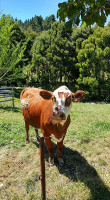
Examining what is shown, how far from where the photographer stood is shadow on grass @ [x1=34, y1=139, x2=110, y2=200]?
2.98m

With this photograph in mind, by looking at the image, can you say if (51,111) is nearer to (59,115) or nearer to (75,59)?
(59,115)

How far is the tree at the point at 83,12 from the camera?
95.0 inches

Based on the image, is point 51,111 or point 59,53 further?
point 59,53

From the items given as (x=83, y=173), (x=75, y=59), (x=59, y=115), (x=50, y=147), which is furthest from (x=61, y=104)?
(x=75, y=59)

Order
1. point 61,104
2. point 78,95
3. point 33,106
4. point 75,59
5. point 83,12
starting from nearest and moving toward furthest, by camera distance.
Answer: point 83,12 → point 61,104 → point 78,95 → point 33,106 → point 75,59

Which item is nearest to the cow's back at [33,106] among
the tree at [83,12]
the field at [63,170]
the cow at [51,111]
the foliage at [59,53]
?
the cow at [51,111]

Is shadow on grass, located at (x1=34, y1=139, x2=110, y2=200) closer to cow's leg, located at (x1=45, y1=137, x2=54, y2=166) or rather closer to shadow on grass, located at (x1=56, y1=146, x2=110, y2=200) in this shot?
shadow on grass, located at (x1=56, y1=146, x2=110, y2=200)

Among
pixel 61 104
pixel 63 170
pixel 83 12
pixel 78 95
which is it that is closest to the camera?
pixel 83 12

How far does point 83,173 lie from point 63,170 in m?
0.45

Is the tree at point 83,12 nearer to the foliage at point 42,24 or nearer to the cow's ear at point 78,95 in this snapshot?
the cow's ear at point 78,95

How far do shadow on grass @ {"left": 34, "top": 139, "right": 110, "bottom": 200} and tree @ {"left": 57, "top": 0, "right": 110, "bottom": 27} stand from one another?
9.59 feet

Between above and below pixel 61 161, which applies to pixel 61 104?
above

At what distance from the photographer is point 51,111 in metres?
3.48

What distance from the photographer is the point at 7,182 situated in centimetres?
320
